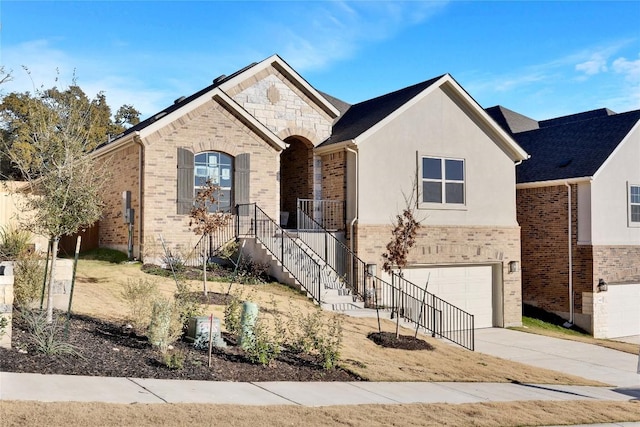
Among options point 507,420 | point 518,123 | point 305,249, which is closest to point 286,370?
point 507,420

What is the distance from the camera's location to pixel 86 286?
14.9 metres

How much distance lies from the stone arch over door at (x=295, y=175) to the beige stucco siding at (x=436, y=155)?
286 cm

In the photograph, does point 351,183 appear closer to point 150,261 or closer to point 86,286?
point 150,261

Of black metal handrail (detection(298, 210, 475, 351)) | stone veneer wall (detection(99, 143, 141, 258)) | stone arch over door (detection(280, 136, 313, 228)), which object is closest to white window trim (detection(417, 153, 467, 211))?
black metal handrail (detection(298, 210, 475, 351))

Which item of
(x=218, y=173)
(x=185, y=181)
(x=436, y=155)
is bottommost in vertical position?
(x=185, y=181)

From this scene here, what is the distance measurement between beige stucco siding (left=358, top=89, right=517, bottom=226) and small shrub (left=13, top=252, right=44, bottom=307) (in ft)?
34.7

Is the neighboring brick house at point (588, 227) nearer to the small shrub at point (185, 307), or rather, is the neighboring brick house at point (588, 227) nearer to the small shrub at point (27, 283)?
the small shrub at point (185, 307)

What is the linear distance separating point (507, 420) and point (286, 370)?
349cm

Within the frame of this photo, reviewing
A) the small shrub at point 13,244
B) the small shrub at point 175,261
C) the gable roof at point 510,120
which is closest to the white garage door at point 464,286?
the small shrub at point 175,261

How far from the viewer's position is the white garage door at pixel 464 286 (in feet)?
70.5

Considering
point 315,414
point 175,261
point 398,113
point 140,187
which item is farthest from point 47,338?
point 398,113

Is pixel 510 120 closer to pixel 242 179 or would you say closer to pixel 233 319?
pixel 242 179

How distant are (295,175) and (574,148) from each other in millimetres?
11048

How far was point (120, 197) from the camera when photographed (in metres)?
20.5
